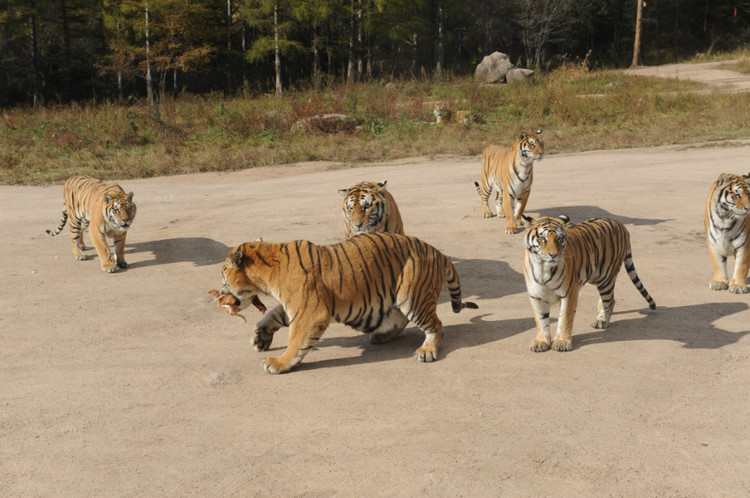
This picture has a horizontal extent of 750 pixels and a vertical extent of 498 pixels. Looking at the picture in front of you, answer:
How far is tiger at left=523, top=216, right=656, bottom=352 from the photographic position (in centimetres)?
478

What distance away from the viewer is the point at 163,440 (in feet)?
13.7

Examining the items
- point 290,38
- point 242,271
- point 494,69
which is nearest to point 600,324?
point 242,271

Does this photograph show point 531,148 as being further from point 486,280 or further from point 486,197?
point 486,280

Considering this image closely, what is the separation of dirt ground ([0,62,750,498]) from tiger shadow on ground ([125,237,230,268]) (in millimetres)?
189

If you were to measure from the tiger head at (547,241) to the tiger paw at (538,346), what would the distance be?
0.77 m

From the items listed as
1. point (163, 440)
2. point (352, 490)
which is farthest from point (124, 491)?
point (352, 490)

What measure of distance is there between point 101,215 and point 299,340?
437 centimetres

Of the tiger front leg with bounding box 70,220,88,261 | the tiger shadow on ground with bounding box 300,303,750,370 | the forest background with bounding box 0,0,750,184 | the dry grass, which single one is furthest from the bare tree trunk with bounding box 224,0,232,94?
the tiger shadow on ground with bounding box 300,303,750,370

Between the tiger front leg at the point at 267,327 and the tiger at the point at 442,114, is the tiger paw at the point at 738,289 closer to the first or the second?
the tiger front leg at the point at 267,327

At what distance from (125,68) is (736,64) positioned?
88.7 ft

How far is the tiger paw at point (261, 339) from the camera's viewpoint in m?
5.39

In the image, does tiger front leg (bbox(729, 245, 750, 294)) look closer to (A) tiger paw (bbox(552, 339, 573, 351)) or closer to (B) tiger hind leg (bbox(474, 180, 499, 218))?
(A) tiger paw (bbox(552, 339, 573, 351))

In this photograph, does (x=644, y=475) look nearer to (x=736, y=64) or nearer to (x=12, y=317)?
(x=12, y=317)

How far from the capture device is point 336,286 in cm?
492
